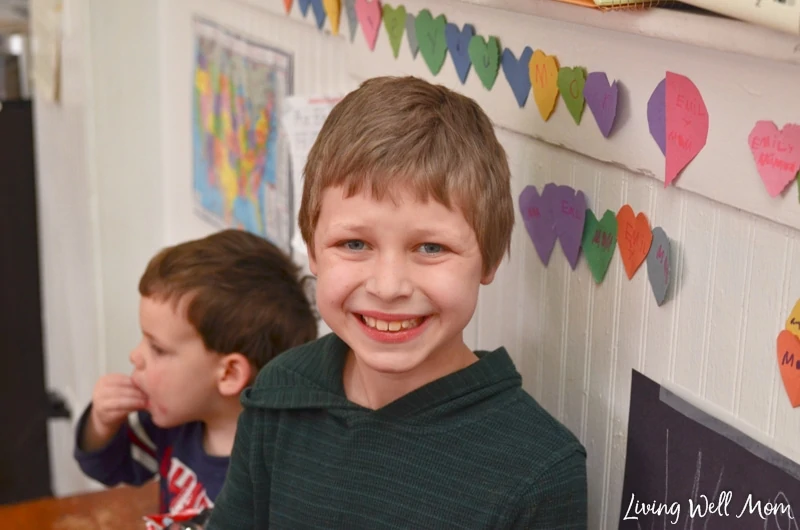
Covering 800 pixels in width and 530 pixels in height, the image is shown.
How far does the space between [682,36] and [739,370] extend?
30cm

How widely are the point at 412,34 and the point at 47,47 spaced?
1.68 m

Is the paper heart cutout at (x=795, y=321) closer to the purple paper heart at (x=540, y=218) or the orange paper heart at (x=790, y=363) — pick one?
the orange paper heart at (x=790, y=363)

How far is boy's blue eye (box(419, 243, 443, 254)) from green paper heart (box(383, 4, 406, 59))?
1.59ft

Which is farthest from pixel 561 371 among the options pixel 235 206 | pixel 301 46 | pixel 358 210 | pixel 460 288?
pixel 235 206

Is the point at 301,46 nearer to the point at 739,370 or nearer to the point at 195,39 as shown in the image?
the point at 195,39

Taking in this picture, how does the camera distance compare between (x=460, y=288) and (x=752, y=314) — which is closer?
(x=752, y=314)

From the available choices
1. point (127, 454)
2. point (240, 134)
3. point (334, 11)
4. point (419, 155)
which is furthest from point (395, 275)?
point (240, 134)

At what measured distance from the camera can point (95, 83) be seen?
246 centimetres

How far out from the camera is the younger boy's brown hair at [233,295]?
1611 mm

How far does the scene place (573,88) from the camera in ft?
3.72

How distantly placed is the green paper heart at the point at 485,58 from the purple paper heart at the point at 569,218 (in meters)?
0.17

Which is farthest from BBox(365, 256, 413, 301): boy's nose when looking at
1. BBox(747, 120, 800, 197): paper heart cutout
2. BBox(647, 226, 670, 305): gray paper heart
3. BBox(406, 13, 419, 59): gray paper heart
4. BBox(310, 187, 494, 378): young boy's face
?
BBox(406, 13, 419, 59): gray paper heart

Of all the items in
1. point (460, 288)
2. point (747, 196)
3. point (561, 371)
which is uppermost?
point (747, 196)

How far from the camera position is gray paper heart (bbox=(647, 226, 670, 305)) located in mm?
1041
